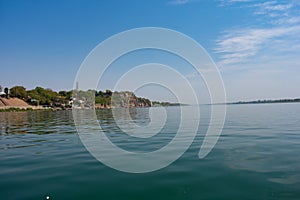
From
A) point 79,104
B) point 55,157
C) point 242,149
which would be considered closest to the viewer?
point 55,157

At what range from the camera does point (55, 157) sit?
12.2 meters

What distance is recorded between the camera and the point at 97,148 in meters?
14.6

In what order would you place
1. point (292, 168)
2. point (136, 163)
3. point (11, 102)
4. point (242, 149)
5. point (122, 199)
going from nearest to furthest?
point (122, 199)
point (292, 168)
point (136, 163)
point (242, 149)
point (11, 102)

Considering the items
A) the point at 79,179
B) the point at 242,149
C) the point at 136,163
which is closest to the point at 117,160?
the point at 136,163

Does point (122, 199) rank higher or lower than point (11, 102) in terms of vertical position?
lower

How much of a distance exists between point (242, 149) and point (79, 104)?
17853 centimetres

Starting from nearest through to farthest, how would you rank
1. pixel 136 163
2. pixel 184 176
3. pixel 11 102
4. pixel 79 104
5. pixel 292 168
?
1. pixel 184 176
2. pixel 292 168
3. pixel 136 163
4. pixel 11 102
5. pixel 79 104

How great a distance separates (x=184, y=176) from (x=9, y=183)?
19.4ft

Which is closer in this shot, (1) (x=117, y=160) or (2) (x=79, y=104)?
(1) (x=117, y=160)

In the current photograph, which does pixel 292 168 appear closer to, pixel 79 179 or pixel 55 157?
pixel 79 179

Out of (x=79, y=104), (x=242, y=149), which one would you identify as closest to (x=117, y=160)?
(x=242, y=149)

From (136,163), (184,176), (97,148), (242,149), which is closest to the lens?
(184,176)

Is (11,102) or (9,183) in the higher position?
(11,102)

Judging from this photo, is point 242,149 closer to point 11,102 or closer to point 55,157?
point 55,157
